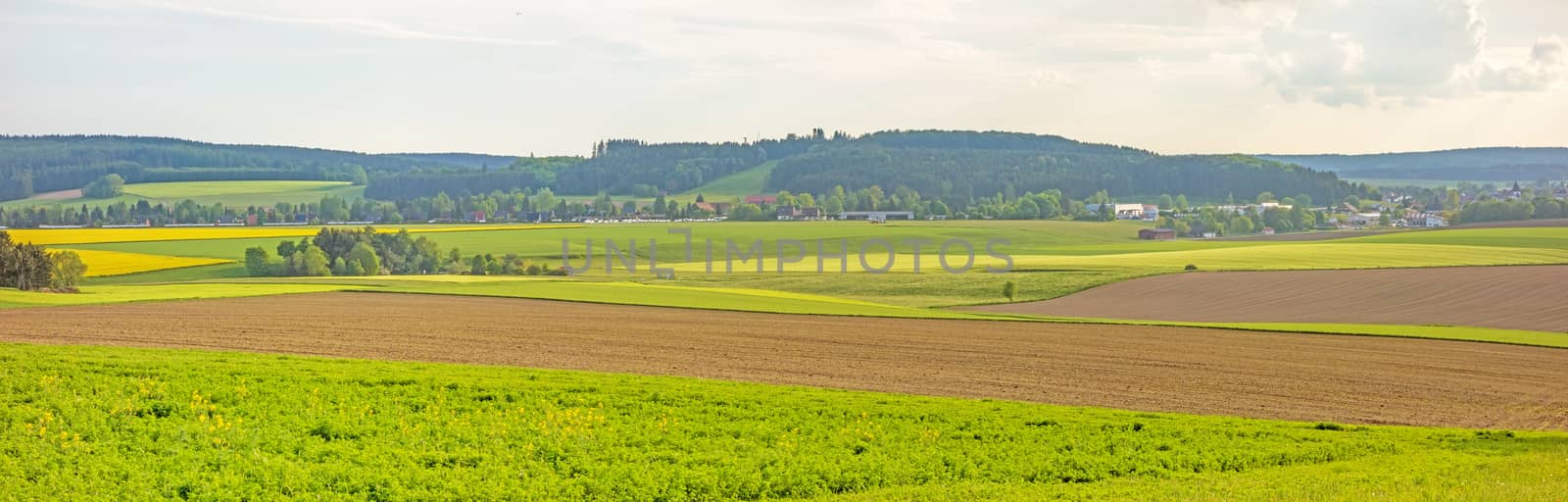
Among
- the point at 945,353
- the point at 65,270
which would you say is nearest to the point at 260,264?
the point at 65,270

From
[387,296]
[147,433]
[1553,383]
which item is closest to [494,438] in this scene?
[147,433]

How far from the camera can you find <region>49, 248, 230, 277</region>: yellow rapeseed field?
81594mm

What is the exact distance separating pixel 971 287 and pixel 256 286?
38475 mm

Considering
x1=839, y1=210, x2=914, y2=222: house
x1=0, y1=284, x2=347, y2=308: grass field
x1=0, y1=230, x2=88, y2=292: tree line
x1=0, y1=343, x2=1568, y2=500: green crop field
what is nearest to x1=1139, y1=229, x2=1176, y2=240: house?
x1=839, y1=210, x2=914, y2=222: house

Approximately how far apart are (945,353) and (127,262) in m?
70.2

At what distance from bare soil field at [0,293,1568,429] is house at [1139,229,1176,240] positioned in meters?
94.1

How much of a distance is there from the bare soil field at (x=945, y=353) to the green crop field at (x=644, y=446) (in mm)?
5056

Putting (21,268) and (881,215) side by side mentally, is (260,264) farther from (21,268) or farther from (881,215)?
(881,215)

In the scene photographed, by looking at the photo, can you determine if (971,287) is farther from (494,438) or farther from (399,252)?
(494,438)

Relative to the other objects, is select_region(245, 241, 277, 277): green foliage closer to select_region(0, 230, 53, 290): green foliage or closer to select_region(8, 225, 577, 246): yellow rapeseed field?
select_region(8, 225, 577, 246): yellow rapeseed field

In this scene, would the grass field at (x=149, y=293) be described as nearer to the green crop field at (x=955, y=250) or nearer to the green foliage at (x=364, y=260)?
the green crop field at (x=955, y=250)

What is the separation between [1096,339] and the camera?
137ft

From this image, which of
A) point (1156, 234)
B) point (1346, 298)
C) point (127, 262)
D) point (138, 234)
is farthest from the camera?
point (1156, 234)

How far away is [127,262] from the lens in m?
86.6
